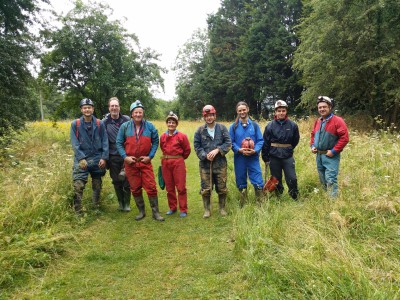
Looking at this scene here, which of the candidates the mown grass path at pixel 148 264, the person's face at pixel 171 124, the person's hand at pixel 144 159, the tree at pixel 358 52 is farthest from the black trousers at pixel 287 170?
the tree at pixel 358 52

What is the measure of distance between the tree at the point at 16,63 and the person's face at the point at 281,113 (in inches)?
283

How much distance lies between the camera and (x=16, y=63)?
30.5ft

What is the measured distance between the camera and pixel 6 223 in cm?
405

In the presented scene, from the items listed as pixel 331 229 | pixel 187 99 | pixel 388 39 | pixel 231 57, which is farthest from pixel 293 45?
pixel 331 229

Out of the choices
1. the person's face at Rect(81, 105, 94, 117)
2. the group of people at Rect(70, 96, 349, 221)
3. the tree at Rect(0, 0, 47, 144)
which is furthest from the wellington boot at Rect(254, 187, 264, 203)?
the tree at Rect(0, 0, 47, 144)

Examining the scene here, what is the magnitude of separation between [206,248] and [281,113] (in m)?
2.62

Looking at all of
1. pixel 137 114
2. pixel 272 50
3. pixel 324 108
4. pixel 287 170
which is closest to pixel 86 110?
pixel 137 114

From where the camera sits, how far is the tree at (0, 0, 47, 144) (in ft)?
29.3

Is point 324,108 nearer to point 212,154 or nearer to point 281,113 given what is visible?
point 281,113

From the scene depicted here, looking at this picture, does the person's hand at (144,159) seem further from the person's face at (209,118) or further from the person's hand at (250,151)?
the person's hand at (250,151)

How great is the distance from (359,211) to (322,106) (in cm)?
189

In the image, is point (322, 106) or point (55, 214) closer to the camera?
point (55, 214)

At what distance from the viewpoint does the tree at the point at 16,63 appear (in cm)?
895

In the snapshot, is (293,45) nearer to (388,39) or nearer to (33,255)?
(388,39)
